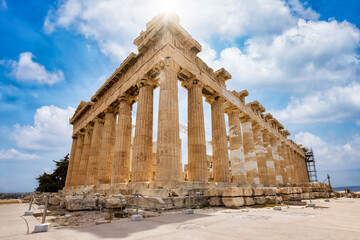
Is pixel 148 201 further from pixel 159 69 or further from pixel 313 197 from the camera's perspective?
pixel 313 197

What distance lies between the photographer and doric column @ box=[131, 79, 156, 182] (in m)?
12.6

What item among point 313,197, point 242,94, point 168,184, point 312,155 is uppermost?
point 242,94

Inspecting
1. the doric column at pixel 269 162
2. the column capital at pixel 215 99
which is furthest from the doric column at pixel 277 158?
the column capital at pixel 215 99

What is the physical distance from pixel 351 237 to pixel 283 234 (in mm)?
1065

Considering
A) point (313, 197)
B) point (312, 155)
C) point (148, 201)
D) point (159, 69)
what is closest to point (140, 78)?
point (159, 69)

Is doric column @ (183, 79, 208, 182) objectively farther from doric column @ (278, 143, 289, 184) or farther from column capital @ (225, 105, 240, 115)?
doric column @ (278, 143, 289, 184)

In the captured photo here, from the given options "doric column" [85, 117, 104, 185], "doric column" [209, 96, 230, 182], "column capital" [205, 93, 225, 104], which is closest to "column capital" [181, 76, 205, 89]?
"column capital" [205, 93, 225, 104]

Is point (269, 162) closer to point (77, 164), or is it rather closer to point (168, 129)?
point (168, 129)

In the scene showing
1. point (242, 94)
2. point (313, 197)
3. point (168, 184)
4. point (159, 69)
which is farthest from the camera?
point (242, 94)

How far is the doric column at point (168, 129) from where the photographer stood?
35.5ft

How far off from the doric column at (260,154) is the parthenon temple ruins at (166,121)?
0.12m

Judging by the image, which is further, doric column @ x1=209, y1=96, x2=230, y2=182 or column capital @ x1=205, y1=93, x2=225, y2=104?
column capital @ x1=205, y1=93, x2=225, y2=104

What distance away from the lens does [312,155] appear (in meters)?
56.0

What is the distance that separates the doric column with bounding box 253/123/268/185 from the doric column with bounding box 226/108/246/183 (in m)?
5.69
